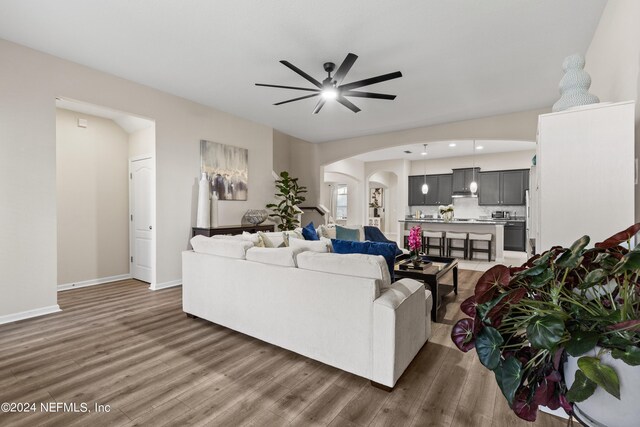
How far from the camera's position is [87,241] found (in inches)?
190

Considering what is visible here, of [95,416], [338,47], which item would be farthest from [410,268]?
[95,416]

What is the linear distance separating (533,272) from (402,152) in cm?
864

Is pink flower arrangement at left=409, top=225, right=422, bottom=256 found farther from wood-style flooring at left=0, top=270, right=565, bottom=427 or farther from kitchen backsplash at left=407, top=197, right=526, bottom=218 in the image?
kitchen backsplash at left=407, top=197, right=526, bottom=218

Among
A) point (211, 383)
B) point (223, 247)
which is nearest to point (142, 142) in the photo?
point (223, 247)

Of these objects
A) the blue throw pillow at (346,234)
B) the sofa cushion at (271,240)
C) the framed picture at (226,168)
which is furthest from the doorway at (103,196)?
the blue throw pillow at (346,234)

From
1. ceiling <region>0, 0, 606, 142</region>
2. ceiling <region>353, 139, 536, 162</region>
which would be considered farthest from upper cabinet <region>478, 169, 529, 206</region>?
ceiling <region>0, 0, 606, 142</region>

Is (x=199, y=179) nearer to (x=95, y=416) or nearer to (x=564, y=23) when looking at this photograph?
(x=95, y=416)

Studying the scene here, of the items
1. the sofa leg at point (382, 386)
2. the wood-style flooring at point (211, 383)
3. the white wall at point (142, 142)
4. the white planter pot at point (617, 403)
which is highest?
the white wall at point (142, 142)

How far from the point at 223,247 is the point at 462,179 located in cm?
866

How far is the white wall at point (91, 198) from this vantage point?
4.57 metres

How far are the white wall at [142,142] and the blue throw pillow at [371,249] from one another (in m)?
3.44

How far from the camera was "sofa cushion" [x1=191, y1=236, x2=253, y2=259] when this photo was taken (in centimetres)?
287

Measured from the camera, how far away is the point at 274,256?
8.54 ft

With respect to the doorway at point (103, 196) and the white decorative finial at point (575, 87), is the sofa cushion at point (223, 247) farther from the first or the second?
the white decorative finial at point (575, 87)
